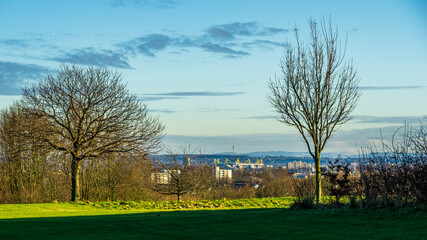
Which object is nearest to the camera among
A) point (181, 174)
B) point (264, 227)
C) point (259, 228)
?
point (259, 228)

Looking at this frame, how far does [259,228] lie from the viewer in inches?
418

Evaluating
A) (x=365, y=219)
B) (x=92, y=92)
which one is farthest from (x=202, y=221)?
(x=92, y=92)

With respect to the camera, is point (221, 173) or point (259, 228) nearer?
point (259, 228)

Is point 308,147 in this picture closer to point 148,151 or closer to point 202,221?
point 202,221

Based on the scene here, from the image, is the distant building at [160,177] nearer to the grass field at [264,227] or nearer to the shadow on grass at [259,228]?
the grass field at [264,227]

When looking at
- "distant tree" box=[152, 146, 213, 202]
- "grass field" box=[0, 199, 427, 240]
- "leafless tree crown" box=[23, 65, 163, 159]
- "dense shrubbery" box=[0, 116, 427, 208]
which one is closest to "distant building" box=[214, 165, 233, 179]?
"dense shrubbery" box=[0, 116, 427, 208]

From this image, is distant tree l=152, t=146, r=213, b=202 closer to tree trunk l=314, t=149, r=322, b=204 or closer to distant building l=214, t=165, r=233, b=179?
distant building l=214, t=165, r=233, b=179

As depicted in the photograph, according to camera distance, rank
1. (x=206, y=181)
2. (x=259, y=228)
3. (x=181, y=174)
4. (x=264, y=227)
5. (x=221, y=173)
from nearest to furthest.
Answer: (x=259, y=228) < (x=264, y=227) < (x=181, y=174) < (x=206, y=181) < (x=221, y=173)

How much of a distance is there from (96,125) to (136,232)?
1628 centimetres

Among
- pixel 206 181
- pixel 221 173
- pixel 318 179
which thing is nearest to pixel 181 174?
pixel 206 181

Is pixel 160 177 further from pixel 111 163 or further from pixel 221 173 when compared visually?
pixel 221 173

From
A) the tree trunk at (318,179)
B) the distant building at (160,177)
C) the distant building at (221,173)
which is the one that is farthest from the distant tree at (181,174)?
the tree trunk at (318,179)

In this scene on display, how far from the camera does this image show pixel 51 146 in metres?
24.6

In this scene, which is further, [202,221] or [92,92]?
[92,92]
